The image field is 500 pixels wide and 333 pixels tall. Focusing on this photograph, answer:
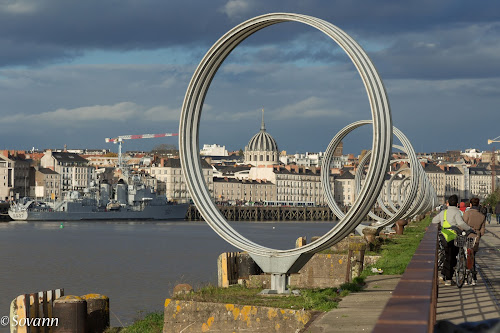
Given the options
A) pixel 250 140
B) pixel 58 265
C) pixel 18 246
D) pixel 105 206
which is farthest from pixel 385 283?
pixel 250 140

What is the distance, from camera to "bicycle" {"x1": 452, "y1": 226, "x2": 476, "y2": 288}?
1153cm

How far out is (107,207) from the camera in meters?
132

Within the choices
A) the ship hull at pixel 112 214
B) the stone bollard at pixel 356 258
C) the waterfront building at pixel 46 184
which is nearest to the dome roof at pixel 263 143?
the waterfront building at pixel 46 184

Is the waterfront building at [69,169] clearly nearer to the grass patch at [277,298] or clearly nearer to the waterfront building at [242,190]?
the waterfront building at [242,190]

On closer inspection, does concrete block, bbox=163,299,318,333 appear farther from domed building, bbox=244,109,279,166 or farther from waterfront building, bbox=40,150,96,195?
domed building, bbox=244,109,279,166

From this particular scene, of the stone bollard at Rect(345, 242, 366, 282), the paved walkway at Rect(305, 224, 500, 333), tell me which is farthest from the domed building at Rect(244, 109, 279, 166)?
the paved walkway at Rect(305, 224, 500, 333)

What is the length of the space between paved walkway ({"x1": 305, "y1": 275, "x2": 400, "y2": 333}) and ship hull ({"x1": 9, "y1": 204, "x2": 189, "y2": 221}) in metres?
116

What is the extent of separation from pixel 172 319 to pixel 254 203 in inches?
6269

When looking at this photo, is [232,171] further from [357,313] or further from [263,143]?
[357,313]

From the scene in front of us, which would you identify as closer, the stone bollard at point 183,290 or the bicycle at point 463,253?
the stone bollard at point 183,290

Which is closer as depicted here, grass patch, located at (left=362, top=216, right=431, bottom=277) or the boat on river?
grass patch, located at (left=362, top=216, right=431, bottom=277)

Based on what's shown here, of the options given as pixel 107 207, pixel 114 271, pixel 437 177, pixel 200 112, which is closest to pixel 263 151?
pixel 437 177

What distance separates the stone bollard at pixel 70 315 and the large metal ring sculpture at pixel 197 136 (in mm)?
1995

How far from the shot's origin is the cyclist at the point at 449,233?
11.5 metres
